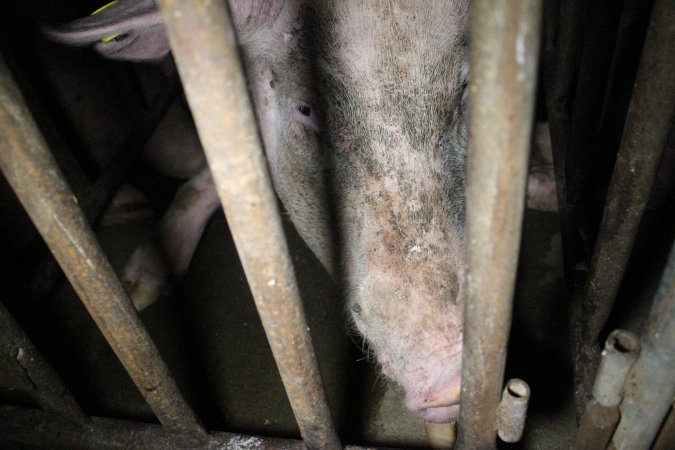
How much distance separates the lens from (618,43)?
7.41 feet

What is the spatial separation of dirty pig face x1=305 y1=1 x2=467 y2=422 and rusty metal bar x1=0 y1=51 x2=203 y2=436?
62 cm

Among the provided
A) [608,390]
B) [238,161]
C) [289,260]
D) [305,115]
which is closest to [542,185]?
[305,115]

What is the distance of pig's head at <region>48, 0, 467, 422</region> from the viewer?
4.32 feet

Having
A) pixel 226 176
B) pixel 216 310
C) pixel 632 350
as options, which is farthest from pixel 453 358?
pixel 216 310

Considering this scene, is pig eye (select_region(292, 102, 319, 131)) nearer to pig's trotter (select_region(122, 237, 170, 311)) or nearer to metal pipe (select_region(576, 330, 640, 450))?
metal pipe (select_region(576, 330, 640, 450))

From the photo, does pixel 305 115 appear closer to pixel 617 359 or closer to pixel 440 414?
pixel 440 414

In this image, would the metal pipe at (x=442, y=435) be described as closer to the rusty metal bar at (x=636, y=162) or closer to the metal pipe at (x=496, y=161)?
the rusty metal bar at (x=636, y=162)

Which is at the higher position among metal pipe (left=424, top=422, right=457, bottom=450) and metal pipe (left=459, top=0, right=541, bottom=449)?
metal pipe (left=459, top=0, right=541, bottom=449)

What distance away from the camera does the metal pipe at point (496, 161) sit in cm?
52

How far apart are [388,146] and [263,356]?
3.97 feet

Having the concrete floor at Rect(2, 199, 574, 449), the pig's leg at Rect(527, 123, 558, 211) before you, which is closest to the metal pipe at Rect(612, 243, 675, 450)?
the concrete floor at Rect(2, 199, 574, 449)

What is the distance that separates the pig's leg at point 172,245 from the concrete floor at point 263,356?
8cm

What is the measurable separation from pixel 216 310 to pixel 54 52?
1619mm

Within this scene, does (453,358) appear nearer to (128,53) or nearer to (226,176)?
(226,176)
